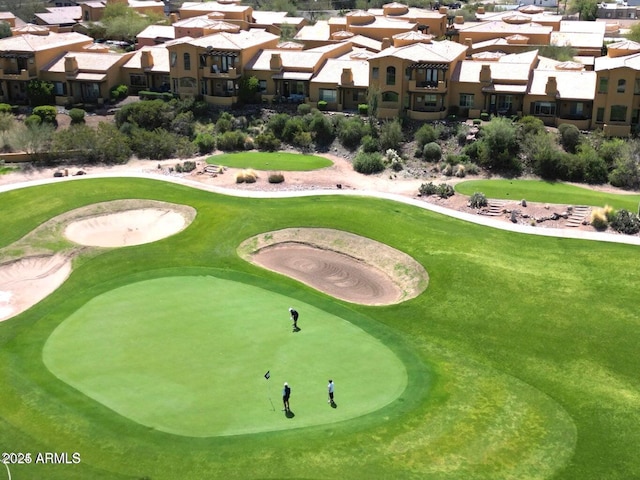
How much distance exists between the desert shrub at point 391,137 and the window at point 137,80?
35407 mm

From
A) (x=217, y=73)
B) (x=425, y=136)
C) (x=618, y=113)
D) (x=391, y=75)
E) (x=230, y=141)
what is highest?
(x=391, y=75)

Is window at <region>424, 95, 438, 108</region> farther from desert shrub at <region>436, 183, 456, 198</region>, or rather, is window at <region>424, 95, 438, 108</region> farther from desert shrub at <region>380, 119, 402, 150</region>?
desert shrub at <region>436, 183, 456, 198</region>

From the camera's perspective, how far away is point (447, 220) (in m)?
62.4

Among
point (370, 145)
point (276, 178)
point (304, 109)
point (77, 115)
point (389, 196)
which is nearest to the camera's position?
point (389, 196)

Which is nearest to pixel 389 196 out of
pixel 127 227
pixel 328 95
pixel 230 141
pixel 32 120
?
pixel 127 227

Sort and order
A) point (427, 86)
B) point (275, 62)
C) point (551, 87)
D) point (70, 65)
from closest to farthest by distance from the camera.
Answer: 1. point (551, 87)
2. point (427, 86)
3. point (275, 62)
4. point (70, 65)

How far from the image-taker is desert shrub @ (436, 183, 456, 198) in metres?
68.7

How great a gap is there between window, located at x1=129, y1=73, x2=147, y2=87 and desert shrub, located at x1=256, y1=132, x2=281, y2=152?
23324mm

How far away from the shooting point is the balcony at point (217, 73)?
93.0 metres

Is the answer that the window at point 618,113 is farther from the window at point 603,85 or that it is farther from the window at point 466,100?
the window at point 466,100

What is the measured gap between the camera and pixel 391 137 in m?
81.2

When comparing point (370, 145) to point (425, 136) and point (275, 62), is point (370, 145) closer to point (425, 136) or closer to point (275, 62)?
point (425, 136)

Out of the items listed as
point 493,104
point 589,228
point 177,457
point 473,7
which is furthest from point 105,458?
point 473,7

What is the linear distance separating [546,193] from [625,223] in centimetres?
1031
